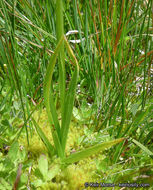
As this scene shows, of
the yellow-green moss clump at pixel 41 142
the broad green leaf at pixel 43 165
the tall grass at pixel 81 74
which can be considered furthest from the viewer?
the yellow-green moss clump at pixel 41 142

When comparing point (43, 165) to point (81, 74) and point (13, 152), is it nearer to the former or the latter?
point (13, 152)

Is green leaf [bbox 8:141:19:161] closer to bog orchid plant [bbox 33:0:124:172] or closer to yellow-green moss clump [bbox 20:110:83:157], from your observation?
bog orchid plant [bbox 33:0:124:172]

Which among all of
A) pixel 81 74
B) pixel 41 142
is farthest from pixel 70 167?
pixel 81 74

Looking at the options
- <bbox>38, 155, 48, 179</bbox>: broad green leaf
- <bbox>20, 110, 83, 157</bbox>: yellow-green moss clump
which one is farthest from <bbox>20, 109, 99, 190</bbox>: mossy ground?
<bbox>38, 155, 48, 179</bbox>: broad green leaf

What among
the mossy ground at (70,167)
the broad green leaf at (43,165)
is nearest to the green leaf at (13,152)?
the broad green leaf at (43,165)

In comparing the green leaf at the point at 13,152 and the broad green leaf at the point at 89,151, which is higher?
the green leaf at the point at 13,152

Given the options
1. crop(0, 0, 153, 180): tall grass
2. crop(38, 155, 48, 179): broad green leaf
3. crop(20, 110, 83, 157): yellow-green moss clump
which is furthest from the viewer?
crop(20, 110, 83, 157): yellow-green moss clump

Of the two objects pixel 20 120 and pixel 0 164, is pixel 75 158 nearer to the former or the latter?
pixel 0 164

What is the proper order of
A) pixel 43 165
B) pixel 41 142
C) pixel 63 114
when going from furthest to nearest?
1. pixel 41 142
2. pixel 63 114
3. pixel 43 165

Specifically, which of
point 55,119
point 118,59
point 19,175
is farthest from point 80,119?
point 19,175

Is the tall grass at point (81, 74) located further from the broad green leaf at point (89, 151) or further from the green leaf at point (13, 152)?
the green leaf at point (13, 152)

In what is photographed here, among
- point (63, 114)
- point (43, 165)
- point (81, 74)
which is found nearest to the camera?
point (43, 165)
